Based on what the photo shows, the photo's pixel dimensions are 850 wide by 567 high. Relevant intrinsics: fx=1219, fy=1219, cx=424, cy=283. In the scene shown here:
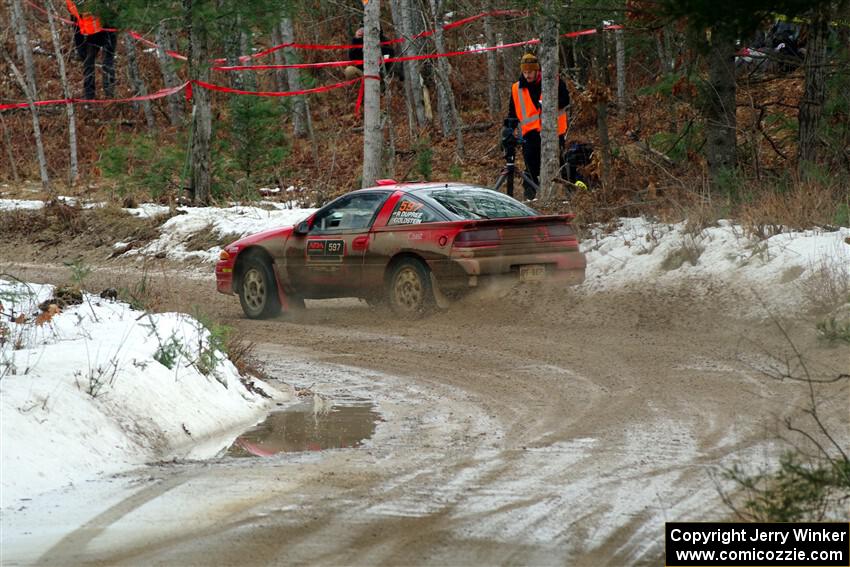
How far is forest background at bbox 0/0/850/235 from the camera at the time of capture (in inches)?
584

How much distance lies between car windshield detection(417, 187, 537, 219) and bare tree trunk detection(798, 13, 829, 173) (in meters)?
4.19

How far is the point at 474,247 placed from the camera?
1266cm

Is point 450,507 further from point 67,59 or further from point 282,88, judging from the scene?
point 67,59

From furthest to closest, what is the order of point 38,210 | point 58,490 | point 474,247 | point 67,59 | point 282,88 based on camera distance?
point 67,59 < point 282,88 < point 38,210 < point 474,247 < point 58,490

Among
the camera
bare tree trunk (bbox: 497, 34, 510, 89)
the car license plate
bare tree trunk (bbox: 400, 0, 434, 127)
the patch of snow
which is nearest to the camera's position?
the car license plate

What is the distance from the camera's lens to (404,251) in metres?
13.1

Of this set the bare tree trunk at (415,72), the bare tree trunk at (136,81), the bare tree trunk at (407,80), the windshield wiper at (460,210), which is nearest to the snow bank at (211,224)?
the bare tree trunk at (415,72)

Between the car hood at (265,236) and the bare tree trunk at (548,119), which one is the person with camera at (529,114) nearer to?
the bare tree trunk at (548,119)

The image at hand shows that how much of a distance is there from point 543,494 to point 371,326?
289 inches

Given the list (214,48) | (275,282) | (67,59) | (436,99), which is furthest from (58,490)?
(67,59)

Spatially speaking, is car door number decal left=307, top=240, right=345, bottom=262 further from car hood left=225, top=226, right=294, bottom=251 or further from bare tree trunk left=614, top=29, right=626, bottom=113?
bare tree trunk left=614, top=29, right=626, bottom=113

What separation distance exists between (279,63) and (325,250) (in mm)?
20011

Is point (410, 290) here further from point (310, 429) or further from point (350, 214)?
point (310, 429)

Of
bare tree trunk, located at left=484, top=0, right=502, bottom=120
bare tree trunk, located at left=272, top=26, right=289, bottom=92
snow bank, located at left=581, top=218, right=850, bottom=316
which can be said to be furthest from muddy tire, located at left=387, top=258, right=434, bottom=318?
bare tree trunk, located at left=272, top=26, right=289, bottom=92
